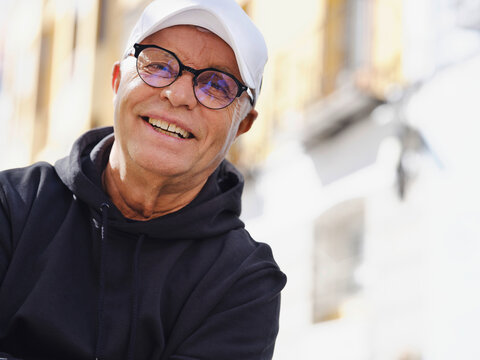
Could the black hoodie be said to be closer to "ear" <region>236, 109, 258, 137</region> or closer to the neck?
the neck

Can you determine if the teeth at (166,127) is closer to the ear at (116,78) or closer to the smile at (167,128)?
the smile at (167,128)

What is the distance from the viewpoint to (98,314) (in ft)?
7.41

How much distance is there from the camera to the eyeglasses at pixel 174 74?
2.32 m

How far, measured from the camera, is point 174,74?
2.32 metres

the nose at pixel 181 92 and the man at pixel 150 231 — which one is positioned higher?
the nose at pixel 181 92

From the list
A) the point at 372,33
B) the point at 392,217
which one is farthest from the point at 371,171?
the point at 372,33

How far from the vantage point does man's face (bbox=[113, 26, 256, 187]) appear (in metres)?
2.32

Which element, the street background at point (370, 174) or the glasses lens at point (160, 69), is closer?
the glasses lens at point (160, 69)

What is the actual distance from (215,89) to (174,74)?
0.11 meters

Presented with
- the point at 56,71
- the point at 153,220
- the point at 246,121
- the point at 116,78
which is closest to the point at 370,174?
the point at 246,121

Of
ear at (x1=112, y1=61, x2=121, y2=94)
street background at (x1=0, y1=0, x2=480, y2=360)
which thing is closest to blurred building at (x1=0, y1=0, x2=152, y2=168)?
street background at (x1=0, y1=0, x2=480, y2=360)

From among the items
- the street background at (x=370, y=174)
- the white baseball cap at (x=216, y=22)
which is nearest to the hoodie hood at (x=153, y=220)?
the white baseball cap at (x=216, y=22)

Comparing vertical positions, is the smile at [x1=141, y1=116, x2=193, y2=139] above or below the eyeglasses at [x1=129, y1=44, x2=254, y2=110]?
below

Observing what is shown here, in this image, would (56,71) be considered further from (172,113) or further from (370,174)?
(172,113)
